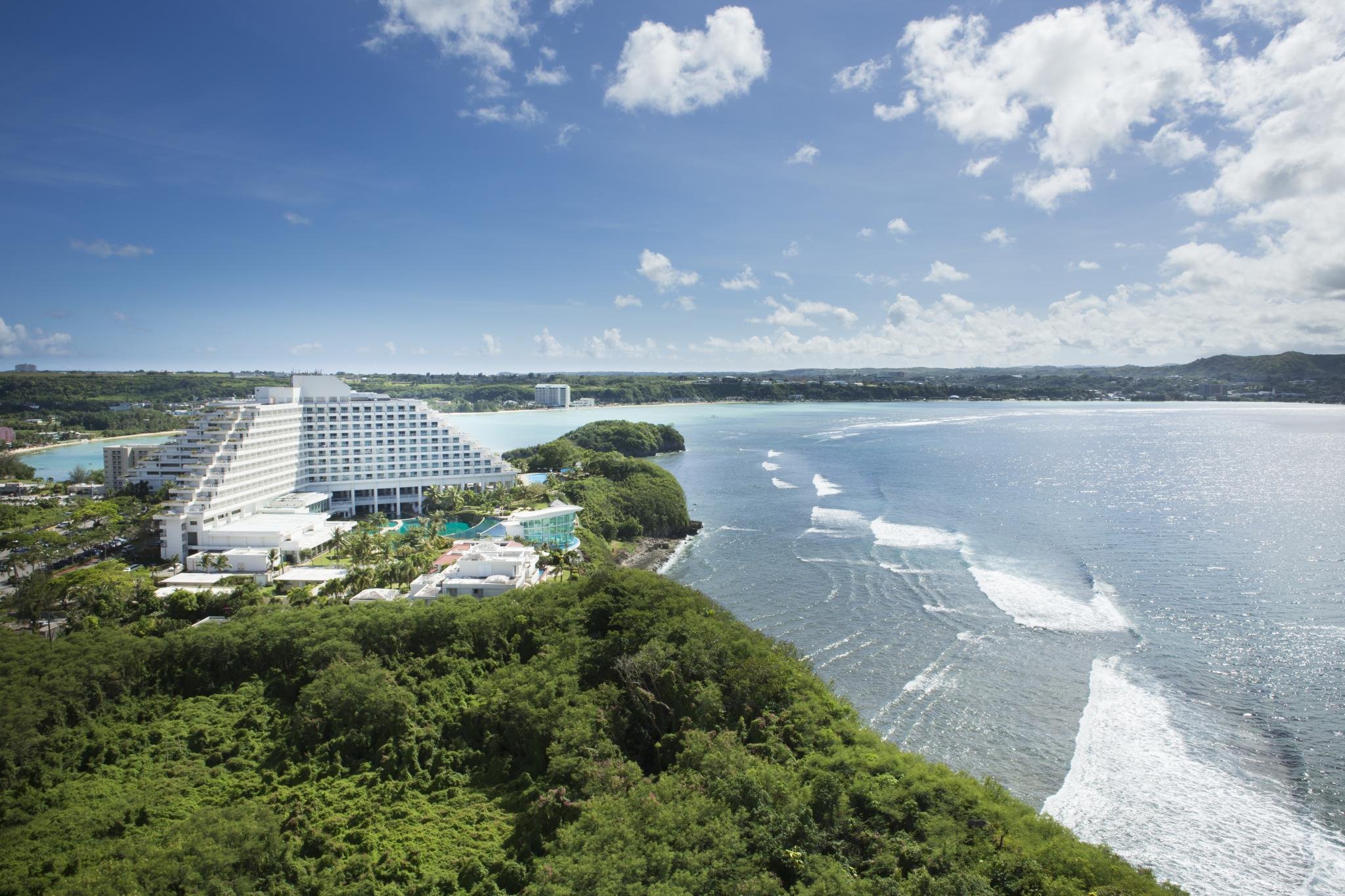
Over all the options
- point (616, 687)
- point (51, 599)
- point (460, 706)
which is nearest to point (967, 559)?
point (616, 687)

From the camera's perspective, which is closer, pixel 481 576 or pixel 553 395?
pixel 481 576

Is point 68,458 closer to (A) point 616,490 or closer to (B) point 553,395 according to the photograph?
(A) point 616,490

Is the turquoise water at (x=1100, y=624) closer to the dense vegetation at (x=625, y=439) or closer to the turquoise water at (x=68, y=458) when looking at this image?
the dense vegetation at (x=625, y=439)

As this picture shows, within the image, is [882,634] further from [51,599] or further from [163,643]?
[51,599]

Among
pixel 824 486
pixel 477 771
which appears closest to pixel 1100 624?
pixel 477 771

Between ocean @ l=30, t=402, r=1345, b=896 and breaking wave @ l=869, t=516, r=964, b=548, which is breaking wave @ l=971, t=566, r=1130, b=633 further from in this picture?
breaking wave @ l=869, t=516, r=964, b=548

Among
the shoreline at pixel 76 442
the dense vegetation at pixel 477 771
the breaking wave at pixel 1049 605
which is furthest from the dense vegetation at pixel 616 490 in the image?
the shoreline at pixel 76 442
